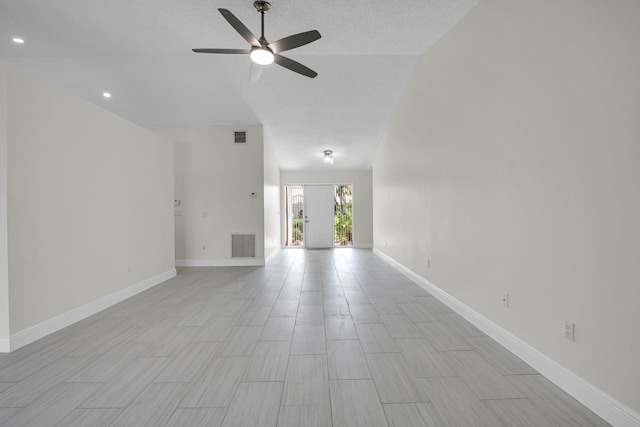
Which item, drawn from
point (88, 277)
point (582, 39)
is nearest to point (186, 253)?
point (88, 277)

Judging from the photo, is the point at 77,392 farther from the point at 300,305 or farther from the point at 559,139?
the point at 559,139

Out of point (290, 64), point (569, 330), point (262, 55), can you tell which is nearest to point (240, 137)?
point (290, 64)

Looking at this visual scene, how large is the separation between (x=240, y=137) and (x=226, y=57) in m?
2.27

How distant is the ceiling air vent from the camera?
21.3 feet

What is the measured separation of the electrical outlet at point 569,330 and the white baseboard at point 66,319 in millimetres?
3933

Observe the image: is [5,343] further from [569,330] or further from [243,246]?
[243,246]

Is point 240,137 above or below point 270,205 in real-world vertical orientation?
above

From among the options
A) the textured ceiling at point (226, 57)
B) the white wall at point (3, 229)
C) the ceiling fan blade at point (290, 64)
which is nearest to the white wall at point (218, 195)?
the textured ceiling at point (226, 57)

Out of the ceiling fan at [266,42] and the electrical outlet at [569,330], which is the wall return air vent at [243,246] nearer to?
the ceiling fan at [266,42]

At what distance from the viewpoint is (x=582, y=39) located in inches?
69.3

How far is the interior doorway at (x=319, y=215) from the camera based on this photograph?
1007cm

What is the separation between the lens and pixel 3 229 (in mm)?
2469

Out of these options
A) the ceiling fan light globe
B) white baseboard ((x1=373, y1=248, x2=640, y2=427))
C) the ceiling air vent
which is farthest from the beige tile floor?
the ceiling air vent

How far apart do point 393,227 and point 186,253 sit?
423cm
